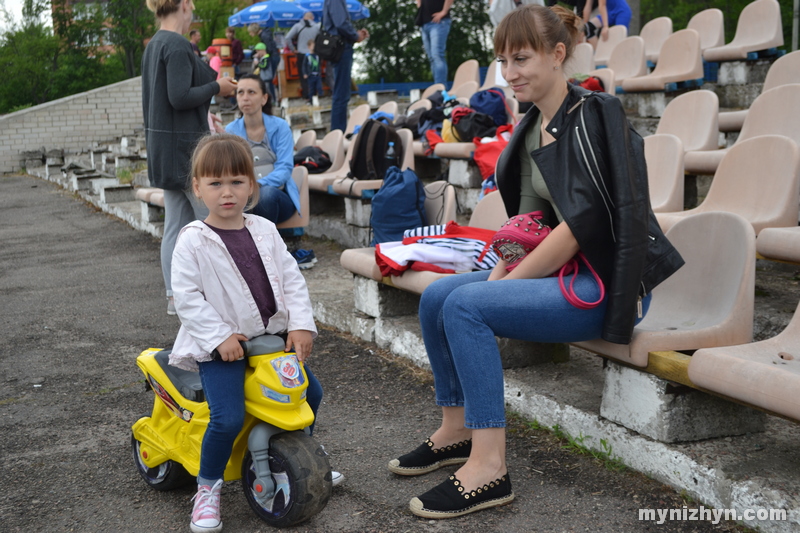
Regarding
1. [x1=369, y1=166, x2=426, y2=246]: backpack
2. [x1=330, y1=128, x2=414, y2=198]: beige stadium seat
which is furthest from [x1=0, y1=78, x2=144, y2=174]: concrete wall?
[x1=369, y1=166, x2=426, y2=246]: backpack

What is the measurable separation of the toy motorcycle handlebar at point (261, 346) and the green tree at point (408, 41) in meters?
26.3

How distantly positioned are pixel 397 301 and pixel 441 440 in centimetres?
154

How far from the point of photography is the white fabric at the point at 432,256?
375cm

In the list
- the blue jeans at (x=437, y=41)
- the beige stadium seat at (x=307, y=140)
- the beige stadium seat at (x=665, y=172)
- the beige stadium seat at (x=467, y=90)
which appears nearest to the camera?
the beige stadium seat at (x=665, y=172)

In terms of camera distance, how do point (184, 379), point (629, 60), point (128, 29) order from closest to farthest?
point (184, 379), point (629, 60), point (128, 29)

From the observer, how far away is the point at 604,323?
2.65 meters

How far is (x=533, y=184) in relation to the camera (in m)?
2.89

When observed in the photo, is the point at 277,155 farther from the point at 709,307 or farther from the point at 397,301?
the point at 709,307

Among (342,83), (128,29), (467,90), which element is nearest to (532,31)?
(467,90)

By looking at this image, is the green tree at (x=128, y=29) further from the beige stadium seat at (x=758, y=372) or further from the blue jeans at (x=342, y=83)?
the beige stadium seat at (x=758, y=372)

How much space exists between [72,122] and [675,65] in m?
16.8

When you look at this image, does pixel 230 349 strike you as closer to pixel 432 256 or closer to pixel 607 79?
pixel 432 256

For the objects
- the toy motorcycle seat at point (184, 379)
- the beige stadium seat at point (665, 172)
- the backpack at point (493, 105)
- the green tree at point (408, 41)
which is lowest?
the toy motorcycle seat at point (184, 379)

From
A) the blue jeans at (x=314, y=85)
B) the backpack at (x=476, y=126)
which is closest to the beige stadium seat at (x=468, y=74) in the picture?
the backpack at (x=476, y=126)
